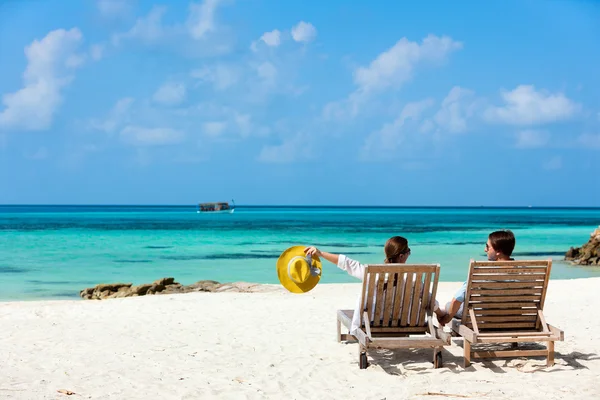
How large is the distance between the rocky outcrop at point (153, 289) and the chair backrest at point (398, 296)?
8818mm

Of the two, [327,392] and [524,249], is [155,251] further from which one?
[327,392]

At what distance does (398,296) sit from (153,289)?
33.1ft

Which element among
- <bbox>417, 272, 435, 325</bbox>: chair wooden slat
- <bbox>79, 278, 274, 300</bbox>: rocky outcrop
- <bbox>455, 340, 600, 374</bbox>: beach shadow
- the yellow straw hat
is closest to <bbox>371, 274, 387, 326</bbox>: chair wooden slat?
<bbox>417, 272, 435, 325</bbox>: chair wooden slat

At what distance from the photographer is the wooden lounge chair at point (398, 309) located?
17.8 feet

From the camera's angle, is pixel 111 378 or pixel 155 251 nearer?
pixel 111 378

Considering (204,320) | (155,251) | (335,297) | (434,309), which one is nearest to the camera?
(434,309)

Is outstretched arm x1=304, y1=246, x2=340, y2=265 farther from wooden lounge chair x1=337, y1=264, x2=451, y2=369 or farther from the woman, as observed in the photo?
wooden lounge chair x1=337, y1=264, x2=451, y2=369

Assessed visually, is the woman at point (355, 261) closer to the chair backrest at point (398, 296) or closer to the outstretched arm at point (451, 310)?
the chair backrest at point (398, 296)

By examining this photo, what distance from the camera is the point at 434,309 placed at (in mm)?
5938

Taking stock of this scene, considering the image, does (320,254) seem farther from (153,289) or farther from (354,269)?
(153,289)

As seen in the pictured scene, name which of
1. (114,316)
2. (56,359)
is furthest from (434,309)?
(114,316)

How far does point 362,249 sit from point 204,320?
2148cm

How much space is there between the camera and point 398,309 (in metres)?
5.65

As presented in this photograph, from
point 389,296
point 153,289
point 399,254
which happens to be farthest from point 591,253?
point 389,296
